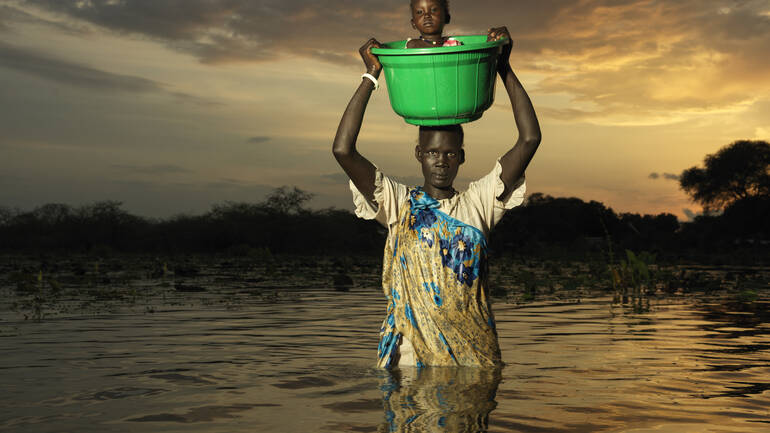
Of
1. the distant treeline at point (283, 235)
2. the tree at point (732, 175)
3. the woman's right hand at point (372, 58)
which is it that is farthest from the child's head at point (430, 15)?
the tree at point (732, 175)

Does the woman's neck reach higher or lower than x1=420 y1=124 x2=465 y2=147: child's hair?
lower

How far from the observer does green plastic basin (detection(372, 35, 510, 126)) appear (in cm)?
355

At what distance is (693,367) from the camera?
5.15 meters

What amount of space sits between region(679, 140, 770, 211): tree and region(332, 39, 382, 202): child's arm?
43801 mm

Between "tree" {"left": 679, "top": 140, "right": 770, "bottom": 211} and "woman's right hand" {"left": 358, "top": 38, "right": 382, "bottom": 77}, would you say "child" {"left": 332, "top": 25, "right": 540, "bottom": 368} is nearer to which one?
"woman's right hand" {"left": 358, "top": 38, "right": 382, "bottom": 77}

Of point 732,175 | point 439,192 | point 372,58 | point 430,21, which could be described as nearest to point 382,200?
point 439,192

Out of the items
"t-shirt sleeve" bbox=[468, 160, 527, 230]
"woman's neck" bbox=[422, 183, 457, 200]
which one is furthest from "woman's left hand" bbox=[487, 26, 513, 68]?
"woman's neck" bbox=[422, 183, 457, 200]

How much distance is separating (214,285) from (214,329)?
627 centimetres

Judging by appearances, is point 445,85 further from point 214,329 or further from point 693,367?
point 214,329

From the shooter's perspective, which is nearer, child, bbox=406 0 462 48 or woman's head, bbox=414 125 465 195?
child, bbox=406 0 462 48

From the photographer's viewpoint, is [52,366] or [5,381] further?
[52,366]

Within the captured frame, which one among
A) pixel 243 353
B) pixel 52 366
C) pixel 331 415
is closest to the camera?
pixel 331 415

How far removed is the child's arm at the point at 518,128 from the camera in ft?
12.8

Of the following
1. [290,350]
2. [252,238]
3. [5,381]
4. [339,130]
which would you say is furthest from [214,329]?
[252,238]
